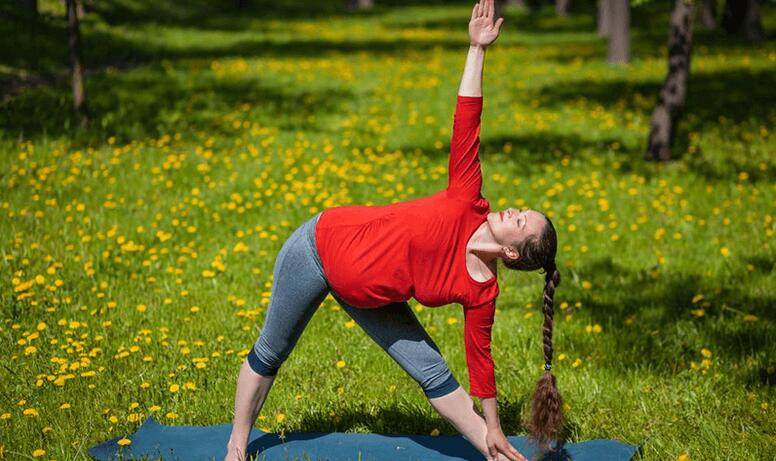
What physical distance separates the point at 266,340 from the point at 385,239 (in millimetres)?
699

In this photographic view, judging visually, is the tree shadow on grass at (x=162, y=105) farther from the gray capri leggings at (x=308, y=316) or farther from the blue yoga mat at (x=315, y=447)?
the gray capri leggings at (x=308, y=316)

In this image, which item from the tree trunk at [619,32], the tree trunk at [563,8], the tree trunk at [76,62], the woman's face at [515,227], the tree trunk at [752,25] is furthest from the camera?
the tree trunk at [563,8]

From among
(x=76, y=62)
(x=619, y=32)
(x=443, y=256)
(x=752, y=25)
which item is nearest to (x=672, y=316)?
(x=443, y=256)

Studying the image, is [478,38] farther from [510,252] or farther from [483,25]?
[510,252]

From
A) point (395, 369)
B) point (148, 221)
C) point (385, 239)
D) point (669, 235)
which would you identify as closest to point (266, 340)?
point (385, 239)

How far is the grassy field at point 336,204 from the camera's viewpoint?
14.5ft

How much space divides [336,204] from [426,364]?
168 inches

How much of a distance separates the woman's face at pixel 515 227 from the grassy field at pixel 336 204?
137 cm

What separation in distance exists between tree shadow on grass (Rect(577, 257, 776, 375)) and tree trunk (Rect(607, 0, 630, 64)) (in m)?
11.3

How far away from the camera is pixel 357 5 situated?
113ft

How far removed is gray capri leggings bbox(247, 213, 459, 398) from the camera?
349 centimetres

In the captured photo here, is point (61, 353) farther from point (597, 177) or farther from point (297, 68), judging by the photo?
point (297, 68)

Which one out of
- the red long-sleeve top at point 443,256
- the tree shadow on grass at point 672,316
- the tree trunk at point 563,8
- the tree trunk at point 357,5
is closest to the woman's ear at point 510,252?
the red long-sleeve top at point 443,256

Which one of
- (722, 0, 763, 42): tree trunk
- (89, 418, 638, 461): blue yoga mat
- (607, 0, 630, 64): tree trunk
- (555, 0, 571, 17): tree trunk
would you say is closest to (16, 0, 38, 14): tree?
(607, 0, 630, 64): tree trunk
